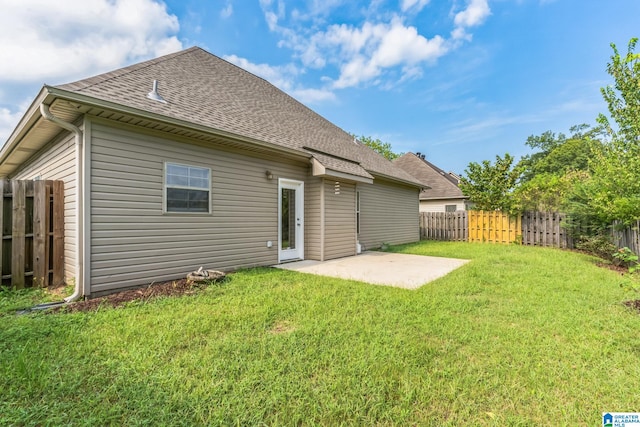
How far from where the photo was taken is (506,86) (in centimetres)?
1427

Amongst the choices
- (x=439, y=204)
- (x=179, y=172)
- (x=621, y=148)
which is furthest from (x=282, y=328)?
(x=439, y=204)

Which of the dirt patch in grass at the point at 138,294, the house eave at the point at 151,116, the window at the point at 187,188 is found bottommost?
the dirt patch in grass at the point at 138,294

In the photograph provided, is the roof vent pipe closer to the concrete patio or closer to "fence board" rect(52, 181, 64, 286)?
"fence board" rect(52, 181, 64, 286)

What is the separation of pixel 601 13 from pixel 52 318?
13581mm

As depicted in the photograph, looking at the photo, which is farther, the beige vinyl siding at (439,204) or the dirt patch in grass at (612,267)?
the beige vinyl siding at (439,204)

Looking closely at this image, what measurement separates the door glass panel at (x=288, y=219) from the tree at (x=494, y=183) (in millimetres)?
9946

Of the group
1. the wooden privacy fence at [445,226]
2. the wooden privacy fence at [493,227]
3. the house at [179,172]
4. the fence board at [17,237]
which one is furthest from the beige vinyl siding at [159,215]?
the wooden privacy fence at [493,227]

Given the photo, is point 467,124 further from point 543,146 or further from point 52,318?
point 543,146

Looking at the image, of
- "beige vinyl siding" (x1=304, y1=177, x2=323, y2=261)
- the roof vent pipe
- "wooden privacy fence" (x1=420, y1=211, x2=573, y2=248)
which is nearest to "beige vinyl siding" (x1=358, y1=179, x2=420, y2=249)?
"wooden privacy fence" (x1=420, y1=211, x2=573, y2=248)

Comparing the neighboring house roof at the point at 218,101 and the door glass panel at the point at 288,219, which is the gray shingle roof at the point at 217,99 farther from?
the door glass panel at the point at 288,219

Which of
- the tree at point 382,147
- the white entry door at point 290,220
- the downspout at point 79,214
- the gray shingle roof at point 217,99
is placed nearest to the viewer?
the downspout at point 79,214

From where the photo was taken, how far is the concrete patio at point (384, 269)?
5.49 m

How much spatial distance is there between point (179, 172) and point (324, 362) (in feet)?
15.1

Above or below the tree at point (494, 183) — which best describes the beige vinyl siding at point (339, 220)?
below
